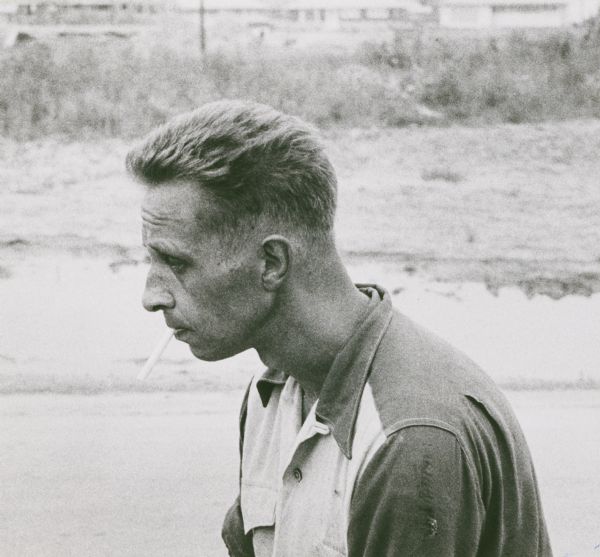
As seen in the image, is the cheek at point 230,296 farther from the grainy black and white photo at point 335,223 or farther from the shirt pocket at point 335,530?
the grainy black and white photo at point 335,223

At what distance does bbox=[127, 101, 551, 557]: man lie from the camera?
0.90 m

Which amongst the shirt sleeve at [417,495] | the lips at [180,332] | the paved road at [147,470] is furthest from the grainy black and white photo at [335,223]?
the shirt sleeve at [417,495]

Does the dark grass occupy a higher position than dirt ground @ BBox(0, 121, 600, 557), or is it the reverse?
the dark grass

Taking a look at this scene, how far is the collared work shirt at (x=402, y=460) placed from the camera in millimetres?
887

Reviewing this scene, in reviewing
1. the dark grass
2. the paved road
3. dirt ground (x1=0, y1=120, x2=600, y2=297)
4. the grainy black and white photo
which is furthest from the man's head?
the dark grass

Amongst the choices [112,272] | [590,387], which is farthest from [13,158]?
[590,387]

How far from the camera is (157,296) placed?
1062mm

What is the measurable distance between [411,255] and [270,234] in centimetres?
196

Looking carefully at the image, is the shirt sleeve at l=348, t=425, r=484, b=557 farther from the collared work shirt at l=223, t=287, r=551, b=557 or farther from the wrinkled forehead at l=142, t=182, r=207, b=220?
the wrinkled forehead at l=142, t=182, r=207, b=220

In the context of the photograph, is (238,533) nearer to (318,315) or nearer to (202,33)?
(318,315)

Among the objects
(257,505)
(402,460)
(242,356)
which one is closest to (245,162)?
(402,460)

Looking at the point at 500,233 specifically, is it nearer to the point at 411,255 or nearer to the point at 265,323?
the point at 411,255

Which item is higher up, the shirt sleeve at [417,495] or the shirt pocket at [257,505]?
the shirt sleeve at [417,495]

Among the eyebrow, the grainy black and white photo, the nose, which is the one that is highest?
the eyebrow
